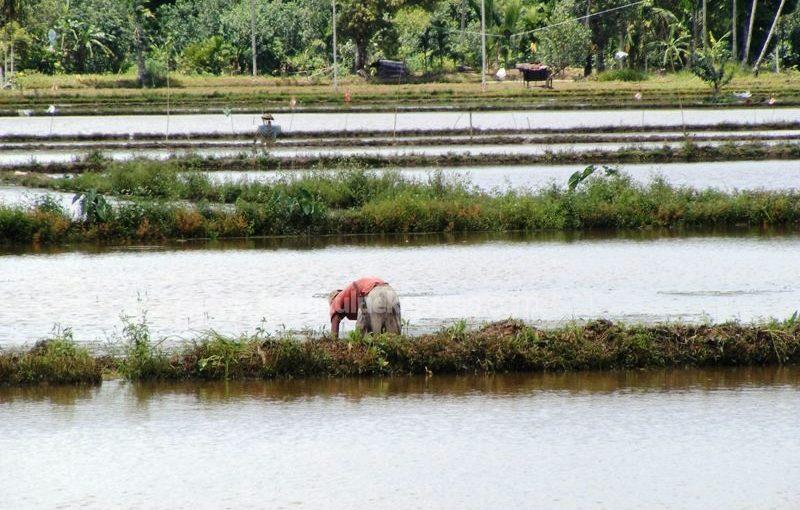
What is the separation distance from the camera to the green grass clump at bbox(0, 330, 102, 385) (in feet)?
27.9

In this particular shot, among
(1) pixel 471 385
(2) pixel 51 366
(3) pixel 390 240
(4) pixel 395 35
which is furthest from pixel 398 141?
(4) pixel 395 35

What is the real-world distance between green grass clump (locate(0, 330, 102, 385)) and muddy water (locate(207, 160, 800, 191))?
37.9ft

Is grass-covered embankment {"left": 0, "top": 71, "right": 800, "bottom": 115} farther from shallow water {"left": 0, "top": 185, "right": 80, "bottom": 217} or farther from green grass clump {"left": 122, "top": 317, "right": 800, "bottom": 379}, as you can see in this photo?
green grass clump {"left": 122, "top": 317, "right": 800, "bottom": 379}

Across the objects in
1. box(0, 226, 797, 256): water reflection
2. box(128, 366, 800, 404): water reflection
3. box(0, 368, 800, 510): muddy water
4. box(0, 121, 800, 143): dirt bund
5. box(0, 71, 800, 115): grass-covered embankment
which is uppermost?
box(0, 71, 800, 115): grass-covered embankment

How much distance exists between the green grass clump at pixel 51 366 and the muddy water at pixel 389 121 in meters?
22.6

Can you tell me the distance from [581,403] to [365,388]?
1517 millimetres

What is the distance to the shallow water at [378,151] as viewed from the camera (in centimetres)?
2573

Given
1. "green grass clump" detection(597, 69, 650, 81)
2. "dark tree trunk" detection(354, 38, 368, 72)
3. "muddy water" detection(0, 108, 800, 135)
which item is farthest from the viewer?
"dark tree trunk" detection(354, 38, 368, 72)

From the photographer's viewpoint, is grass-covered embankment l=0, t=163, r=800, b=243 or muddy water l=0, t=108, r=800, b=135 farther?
muddy water l=0, t=108, r=800, b=135

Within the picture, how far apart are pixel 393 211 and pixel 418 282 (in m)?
4.32

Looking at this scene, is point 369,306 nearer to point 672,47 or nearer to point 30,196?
point 30,196

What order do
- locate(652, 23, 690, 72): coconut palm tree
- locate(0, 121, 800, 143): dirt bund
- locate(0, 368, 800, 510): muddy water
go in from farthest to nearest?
1. locate(652, 23, 690, 72): coconut palm tree
2. locate(0, 121, 800, 143): dirt bund
3. locate(0, 368, 800, 510): muddy water

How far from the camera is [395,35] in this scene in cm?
5100

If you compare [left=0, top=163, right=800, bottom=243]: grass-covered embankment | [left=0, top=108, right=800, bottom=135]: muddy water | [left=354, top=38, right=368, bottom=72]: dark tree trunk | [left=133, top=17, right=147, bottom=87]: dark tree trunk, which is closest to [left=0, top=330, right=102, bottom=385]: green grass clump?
[left=0, top=163, right=800, bottom=243]: grass-covered embankment
